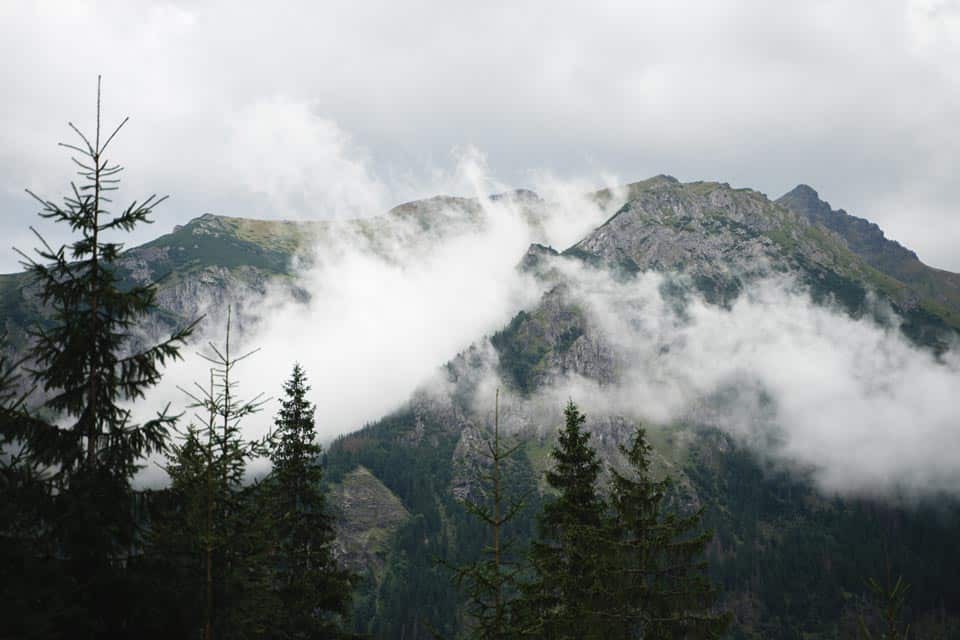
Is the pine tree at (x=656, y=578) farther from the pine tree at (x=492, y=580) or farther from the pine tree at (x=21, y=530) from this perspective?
the pine tree at (x=21, y=530)

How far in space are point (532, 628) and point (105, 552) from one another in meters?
10.2

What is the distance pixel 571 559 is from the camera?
24.1 m

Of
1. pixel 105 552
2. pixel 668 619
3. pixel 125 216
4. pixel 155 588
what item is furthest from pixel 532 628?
pixel 125 216

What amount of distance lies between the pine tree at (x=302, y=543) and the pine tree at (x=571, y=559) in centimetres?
840

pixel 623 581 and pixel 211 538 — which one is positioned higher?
pixel 211 538

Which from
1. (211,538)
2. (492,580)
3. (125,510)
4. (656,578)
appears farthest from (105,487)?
(656,578)

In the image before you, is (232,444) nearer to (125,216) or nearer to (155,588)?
(155,588)

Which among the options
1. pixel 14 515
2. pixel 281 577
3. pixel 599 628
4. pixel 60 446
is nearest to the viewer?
pixel 14 515

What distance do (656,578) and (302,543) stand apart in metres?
14.4

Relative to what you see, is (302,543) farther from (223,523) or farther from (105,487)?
(105,487)

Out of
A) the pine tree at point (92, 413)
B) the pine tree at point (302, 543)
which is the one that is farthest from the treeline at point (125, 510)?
the pine tree at point (302, 543)

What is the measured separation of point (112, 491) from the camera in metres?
13.1

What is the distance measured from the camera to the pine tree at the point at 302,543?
24.0m

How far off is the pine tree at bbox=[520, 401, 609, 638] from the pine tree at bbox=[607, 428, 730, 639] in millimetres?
590
